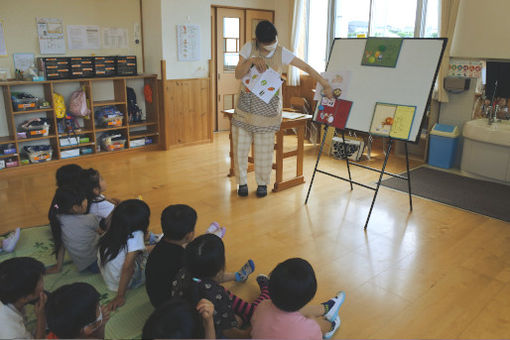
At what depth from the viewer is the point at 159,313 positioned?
4.49 feet

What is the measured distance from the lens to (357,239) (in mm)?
3092

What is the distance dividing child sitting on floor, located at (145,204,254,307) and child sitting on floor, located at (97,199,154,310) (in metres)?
0.17

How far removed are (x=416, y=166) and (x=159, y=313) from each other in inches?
167

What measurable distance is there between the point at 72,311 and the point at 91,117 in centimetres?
379

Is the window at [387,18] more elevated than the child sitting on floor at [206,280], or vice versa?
the window at [387,18]

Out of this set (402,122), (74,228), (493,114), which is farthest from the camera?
(493,114)

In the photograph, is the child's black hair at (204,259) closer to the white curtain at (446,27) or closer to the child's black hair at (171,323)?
the child's black hair at (171,323)

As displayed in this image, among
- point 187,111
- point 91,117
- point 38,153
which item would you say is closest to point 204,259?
point 38,153

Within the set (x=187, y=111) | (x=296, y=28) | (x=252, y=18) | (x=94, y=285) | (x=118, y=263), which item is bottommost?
(x=94, y=285)

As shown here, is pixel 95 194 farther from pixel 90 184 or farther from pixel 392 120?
pixel 392 120

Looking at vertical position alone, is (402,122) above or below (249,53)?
below

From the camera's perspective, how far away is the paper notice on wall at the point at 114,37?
17.0ft

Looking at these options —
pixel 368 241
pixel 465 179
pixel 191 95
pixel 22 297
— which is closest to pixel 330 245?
pixel 368 241

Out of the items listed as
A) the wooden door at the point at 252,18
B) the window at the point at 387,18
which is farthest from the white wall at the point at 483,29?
Answer: the wooden door at the point at 252,18
